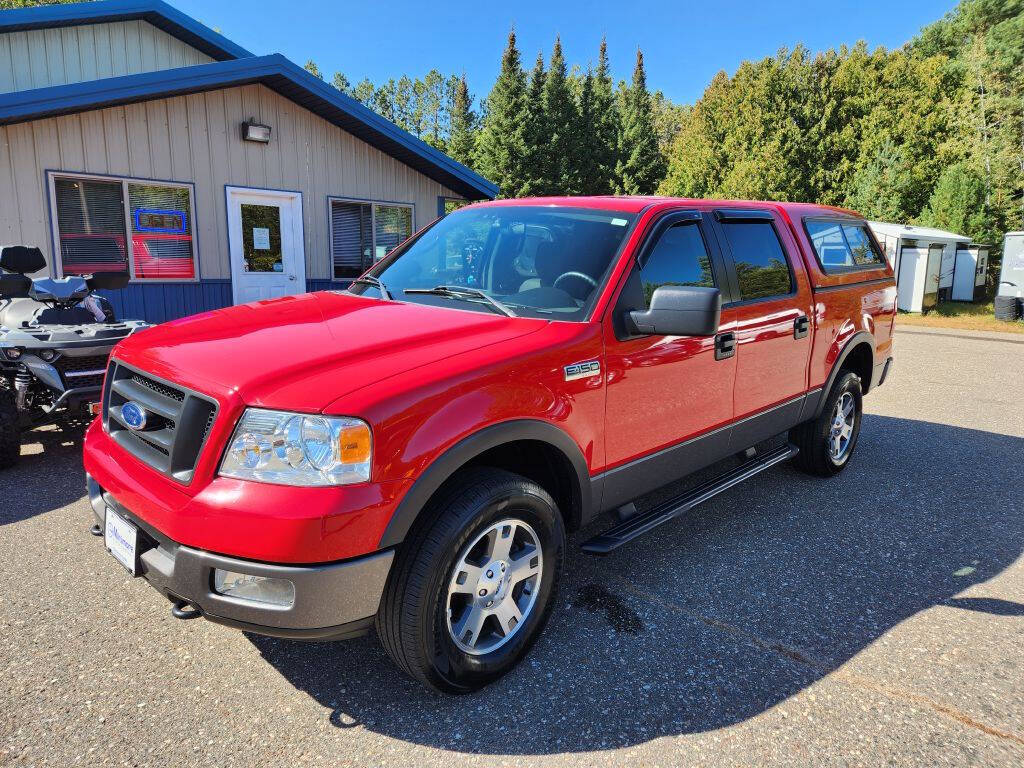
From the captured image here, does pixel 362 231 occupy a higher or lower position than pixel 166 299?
higher

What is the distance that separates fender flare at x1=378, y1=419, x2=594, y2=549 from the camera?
84.6 inches

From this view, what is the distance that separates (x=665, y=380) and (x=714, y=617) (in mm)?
1133

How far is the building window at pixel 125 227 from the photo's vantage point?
332 inches

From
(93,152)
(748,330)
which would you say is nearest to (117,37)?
(93,152)

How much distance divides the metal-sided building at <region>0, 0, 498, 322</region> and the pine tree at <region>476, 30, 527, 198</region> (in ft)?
105

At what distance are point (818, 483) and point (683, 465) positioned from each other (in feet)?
6.80

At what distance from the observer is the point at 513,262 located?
132 inches

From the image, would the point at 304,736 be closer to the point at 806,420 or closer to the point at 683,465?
the point at 683,465

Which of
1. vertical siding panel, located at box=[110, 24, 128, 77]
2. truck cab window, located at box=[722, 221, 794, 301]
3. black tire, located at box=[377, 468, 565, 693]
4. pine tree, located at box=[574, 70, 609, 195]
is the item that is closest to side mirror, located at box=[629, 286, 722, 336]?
black tire, located at box=[377, 468, 565, 693]

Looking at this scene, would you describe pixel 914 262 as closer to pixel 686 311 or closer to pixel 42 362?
pixel 686 311

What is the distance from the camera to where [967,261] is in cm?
2473

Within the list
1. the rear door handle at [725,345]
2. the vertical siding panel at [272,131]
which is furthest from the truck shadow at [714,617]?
the vertical siding panel at [272,131]

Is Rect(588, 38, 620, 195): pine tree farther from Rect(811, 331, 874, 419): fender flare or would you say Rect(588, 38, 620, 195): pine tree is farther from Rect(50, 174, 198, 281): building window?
Rect(811, 331, 874, 419): fender flare

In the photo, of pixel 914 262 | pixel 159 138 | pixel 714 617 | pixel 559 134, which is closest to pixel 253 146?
pixel 159 138
